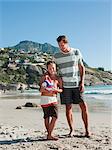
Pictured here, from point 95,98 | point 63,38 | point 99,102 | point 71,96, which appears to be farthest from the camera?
point 95,98

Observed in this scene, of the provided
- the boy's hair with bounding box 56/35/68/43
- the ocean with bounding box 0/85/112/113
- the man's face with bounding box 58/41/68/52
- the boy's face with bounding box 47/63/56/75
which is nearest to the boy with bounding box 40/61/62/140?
the boy's face with bounding box 47/63/56/75

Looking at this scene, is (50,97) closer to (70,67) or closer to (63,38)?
(70,67)

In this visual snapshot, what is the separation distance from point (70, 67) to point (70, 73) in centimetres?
10

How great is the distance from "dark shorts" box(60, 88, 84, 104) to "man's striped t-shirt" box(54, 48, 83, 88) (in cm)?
8

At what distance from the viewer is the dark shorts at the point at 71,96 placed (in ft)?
19.8

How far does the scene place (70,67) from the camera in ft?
19.7

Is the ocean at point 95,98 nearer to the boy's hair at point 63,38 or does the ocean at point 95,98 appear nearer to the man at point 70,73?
the man at point 70,73

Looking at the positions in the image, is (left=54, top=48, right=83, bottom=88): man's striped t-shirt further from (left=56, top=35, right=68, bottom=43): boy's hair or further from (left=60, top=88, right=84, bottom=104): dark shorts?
(left=56, top=35, right=68, bottom=43): boy's hair

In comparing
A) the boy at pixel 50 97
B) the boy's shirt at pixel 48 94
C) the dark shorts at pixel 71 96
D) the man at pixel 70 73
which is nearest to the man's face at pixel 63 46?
the man at pixel 70 73

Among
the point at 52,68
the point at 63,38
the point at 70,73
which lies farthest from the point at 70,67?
the point at 63,38

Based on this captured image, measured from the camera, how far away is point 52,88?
5996 mm

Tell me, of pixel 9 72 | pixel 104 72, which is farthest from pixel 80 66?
pixel 104 72

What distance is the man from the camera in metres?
5.99

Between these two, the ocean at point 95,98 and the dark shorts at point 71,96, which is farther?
the ocean at point 95,98
